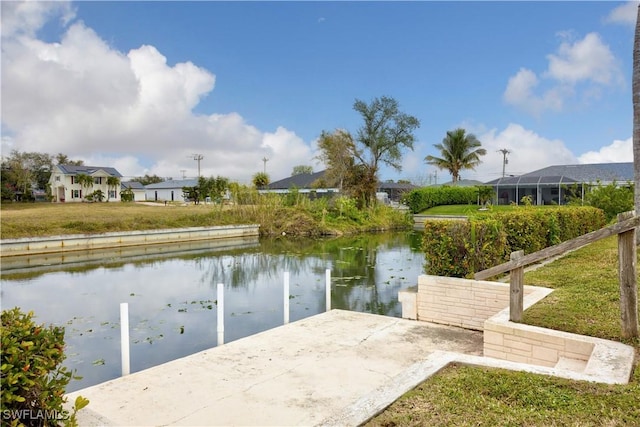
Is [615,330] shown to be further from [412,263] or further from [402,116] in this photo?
[402,116]

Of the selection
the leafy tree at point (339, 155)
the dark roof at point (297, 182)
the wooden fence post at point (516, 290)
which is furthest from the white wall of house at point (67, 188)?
the wooden fence post at point (516, 290)

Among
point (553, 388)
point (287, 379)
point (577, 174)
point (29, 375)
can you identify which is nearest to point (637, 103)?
point (553, 388)

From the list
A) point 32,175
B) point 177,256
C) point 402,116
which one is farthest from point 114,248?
point 32,175

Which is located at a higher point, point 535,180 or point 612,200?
point 535,180

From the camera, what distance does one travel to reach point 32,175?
1959 inches

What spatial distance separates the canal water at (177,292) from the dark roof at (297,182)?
25.2 metres

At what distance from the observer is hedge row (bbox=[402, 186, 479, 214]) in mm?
34344

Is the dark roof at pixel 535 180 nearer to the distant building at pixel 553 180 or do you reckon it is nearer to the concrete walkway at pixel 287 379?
the distant building at pixel 553 180

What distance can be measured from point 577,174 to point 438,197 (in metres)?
10.4

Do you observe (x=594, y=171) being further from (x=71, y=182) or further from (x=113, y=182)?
(x=71, y=182)

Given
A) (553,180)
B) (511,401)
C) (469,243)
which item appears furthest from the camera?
(553,180)

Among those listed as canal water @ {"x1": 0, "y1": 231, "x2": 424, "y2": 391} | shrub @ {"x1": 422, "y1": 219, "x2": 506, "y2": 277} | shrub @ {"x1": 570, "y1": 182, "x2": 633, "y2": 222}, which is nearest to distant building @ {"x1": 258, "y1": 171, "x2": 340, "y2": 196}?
canal water @ {"x1": 0, "y1": 231, "x2": 424, "y2": 391}

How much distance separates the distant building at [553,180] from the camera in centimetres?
3128

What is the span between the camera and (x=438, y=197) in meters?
35.2
